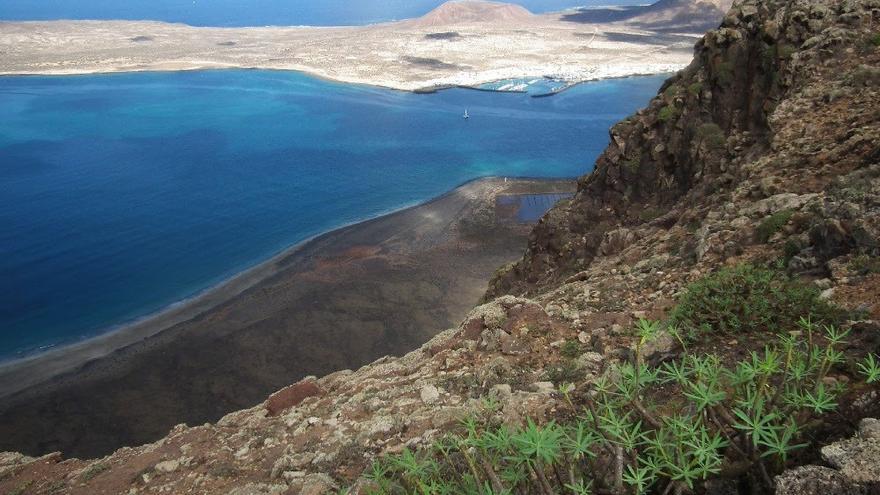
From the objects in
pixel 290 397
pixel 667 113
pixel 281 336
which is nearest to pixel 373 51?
pixel 281 336

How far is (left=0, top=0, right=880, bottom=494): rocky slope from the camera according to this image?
747cm

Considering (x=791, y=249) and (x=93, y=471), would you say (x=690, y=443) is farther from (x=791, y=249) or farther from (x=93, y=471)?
(x=93, y=471)

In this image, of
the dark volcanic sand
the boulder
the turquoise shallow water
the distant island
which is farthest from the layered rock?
the distant island

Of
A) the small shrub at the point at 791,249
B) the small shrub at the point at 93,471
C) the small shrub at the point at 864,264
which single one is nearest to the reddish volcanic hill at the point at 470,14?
the small shrub at the point at 93,471

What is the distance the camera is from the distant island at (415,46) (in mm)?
82875

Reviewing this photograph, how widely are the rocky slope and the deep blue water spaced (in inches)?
5373

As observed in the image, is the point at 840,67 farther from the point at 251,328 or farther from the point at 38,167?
the point at 38,167

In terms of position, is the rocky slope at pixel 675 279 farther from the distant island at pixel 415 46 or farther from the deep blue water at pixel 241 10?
the deep blue water at pixel 241 10

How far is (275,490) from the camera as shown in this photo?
298 inches

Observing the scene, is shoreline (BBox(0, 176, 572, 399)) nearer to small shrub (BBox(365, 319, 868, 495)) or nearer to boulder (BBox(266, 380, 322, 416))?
boulder (BBox(266, 380, 322, 416))

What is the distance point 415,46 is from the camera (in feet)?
326

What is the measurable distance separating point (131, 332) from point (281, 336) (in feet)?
26.2

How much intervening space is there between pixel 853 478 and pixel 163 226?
1680 inches

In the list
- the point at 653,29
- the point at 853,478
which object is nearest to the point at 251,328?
the point at 853,478
